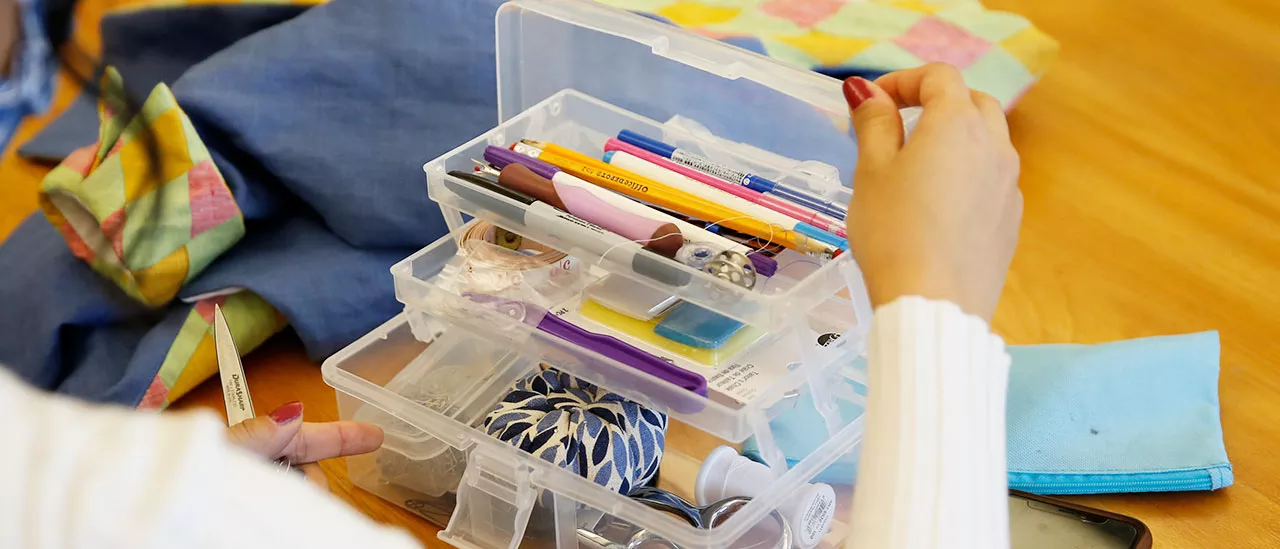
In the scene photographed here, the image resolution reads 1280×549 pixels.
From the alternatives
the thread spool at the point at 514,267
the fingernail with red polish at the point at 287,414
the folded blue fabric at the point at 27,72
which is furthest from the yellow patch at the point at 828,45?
the folded blue fabric at the point at 27,72

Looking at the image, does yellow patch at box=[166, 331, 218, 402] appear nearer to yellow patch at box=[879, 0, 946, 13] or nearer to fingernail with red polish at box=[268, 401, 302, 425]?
fingernail with red polish at box=[268, 401, 302, 425]

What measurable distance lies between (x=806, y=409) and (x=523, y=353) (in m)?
0.14

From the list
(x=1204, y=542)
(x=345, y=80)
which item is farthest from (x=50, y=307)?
(x=1204, y=542)

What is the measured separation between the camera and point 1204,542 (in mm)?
478

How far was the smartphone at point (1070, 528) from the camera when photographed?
46 cm

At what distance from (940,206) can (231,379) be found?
320mm

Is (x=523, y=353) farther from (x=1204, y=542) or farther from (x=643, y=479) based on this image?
(x=1204, y=542)

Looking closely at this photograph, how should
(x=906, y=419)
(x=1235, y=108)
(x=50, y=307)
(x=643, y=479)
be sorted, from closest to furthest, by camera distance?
1. (x=906, y=419)
2. (x=643, y=479)
3. (x=50, y=307)
4. (x=1235, y=108)

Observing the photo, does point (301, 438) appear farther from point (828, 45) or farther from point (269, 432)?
point (828, 45)

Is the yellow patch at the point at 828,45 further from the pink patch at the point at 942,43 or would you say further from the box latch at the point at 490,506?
the box latch at the point at 490,506

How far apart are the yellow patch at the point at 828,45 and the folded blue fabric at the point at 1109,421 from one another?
0.27 meters

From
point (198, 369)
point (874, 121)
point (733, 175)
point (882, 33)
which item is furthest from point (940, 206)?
point (882, 33)

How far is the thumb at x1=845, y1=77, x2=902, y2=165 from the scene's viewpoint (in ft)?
1.19

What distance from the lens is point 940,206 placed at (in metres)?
0.33
